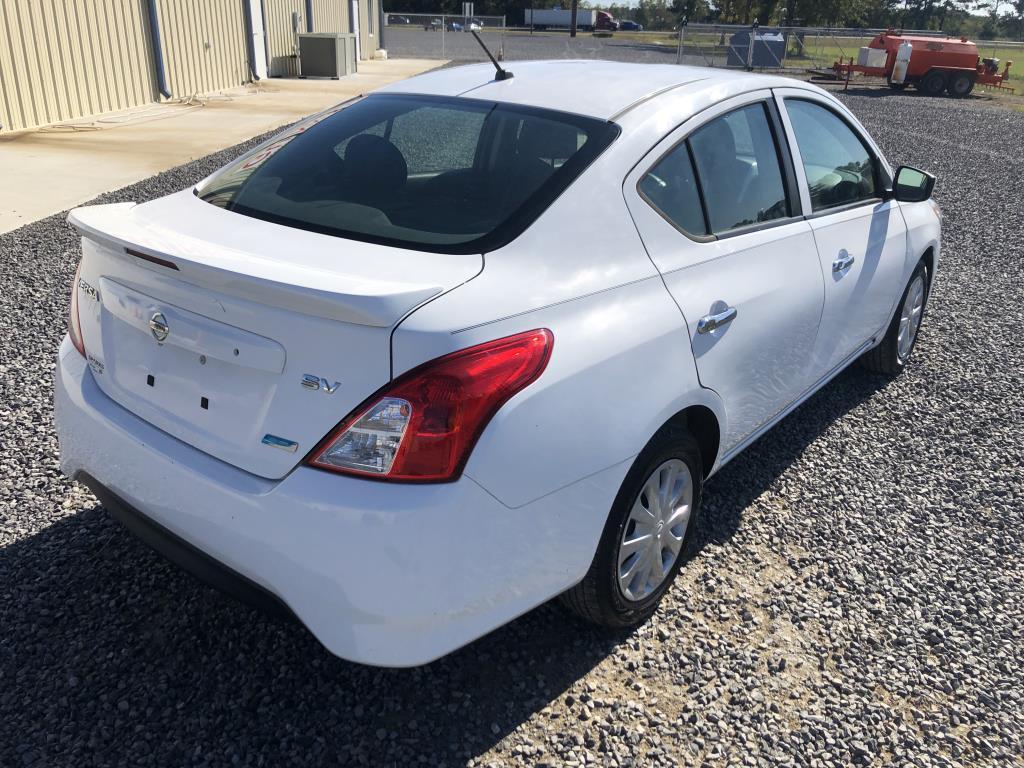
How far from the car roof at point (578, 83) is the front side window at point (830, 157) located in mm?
216

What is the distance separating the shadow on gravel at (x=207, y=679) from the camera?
2.26 metres

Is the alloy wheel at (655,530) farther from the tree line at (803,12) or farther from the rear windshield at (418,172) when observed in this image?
the tree line at (803,12)

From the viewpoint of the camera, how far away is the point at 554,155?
2.59 m

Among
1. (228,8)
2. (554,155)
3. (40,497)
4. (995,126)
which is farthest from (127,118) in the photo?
(995,126)

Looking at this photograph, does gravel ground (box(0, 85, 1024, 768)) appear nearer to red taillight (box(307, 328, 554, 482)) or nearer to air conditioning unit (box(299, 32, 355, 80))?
red taillight (box(307, 328, 554, 482))

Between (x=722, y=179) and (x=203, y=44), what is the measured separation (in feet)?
54.0

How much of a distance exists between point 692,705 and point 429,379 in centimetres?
134

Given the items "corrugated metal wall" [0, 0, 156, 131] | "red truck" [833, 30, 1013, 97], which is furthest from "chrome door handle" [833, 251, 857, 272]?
"red truck" [833, 30, 1013, 97]

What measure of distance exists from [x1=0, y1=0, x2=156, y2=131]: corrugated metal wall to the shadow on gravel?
10387 mm

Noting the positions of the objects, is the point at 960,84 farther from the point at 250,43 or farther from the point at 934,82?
the point at 250,43

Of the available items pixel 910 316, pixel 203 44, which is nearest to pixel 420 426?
pixel 910 316

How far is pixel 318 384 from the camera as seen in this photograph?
194cm

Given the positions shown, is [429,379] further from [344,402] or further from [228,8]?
[228,8]

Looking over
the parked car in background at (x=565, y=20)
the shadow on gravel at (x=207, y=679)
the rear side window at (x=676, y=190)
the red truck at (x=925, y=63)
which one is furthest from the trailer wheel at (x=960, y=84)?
the parked car in background at (x=565, y=20)
